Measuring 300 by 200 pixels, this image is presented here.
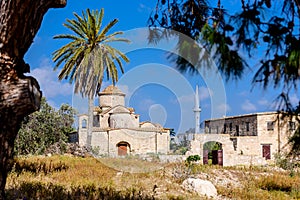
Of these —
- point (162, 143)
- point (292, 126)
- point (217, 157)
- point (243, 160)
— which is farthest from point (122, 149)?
point (292, 126)

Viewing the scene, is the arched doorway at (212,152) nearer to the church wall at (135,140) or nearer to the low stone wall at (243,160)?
the low stone wall at (243,160)

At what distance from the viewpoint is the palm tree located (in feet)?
66.3

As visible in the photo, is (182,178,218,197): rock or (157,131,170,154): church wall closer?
(182,178,218,197): rock

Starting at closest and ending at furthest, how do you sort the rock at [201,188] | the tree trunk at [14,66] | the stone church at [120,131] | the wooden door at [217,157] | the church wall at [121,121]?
the tree trunk at [14,66] → the rock at [201,188] → the wooden door at [217,157] → the stone church at [120,131] → the church wall at [121,121]

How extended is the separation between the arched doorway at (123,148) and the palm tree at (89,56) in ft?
22.5

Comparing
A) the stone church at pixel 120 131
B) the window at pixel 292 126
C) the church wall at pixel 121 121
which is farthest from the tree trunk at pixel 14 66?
the church wall at pixel 121 121

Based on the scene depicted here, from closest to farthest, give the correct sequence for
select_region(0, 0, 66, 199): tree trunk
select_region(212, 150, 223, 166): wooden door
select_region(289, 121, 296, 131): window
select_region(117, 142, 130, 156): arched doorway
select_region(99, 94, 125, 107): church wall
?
select_region(289, 121, 296, 131): window < select_region(0, 0, 66, 199): tree trunk < select_region(212, 150, 223, 166): wooden door < select_region(117, 142, 130, 156): arched doorway < select_region(99, 94, 125, 107): church wall

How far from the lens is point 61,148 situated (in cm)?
1891

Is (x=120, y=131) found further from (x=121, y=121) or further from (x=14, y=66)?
(x=14, y=66)

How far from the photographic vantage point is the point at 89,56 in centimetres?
2039

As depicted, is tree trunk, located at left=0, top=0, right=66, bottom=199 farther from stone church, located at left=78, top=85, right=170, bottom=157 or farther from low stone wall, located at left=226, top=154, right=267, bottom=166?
stone church, located at left=78, top=85, right=170, bottom=157

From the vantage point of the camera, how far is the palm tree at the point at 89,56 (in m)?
20.2

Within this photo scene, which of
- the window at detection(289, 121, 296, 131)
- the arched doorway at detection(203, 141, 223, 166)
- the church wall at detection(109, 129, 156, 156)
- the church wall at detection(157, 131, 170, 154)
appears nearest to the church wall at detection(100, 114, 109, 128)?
the church wall at detection(109, 129, 156, 156)

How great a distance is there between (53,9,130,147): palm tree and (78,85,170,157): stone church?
585 centimetres
